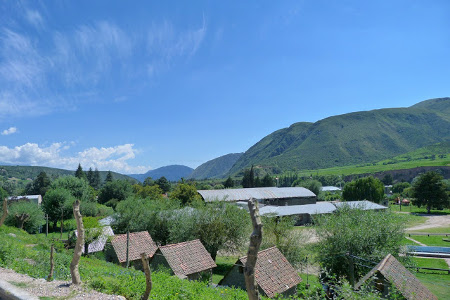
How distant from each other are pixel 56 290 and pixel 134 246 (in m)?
17.5

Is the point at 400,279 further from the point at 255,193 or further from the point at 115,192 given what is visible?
the point at 115,192

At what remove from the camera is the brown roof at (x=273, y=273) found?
52.9 ft

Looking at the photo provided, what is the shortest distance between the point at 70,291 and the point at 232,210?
24.2 meters

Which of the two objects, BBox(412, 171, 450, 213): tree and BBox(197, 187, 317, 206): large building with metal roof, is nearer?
BBox(197, 187, 317, 206): large building with metal roof

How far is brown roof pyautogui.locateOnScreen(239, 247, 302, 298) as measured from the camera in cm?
1611

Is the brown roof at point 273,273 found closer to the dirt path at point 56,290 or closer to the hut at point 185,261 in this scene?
the hut at point 185,261

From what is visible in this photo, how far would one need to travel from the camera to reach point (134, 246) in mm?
23859

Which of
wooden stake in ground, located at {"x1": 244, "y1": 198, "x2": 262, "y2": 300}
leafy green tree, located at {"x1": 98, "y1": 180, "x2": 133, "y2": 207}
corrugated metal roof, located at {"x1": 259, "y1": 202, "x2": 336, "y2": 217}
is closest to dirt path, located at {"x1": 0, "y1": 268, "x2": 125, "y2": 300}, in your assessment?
wooden stake in ground, located at {"x1": 244, "y1": 198, "x2": 262, "y2": 300}

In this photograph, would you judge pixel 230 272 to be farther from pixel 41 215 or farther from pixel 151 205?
pixel 41 215

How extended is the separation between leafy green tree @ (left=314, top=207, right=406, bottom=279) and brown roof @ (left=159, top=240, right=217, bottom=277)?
8.11m

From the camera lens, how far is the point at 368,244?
19156 millimetres

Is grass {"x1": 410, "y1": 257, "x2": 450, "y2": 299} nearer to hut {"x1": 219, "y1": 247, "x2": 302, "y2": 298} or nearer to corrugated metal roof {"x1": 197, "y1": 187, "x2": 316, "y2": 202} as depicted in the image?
hut {"x1": 219, "y1": 247, "x2": 302, "y2": 298}

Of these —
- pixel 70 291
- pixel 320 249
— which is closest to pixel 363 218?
pixel 320 249

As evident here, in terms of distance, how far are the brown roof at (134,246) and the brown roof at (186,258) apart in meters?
3.37
